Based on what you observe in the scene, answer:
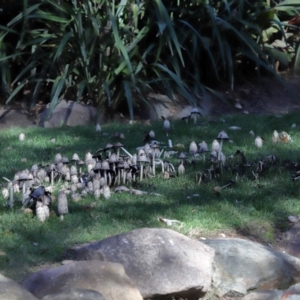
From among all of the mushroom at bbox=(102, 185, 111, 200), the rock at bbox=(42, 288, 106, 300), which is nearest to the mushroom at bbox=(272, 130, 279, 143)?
the mushroom at bbox=(102, 185, 111, 200)

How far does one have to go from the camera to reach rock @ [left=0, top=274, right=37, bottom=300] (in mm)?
4074

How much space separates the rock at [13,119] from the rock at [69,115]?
309mm

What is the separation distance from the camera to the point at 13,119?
10.2 m

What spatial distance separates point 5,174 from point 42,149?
102 cm

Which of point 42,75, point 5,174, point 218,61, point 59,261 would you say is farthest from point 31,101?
point 59,261

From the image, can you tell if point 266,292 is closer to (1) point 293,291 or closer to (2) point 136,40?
(1) point 293,291

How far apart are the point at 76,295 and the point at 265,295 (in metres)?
1.28

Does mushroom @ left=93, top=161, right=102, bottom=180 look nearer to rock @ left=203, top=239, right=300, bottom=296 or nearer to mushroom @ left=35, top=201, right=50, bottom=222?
mushroom @ left=35, top=201, right=50, bottom=222

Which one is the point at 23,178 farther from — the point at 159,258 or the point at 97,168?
the point at 159,258

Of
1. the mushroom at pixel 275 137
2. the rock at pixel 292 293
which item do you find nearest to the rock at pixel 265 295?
the rock at pixel 292 293

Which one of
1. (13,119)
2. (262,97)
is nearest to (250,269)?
(13,119)

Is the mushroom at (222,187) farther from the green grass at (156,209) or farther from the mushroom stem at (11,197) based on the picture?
the mushroom stem at (11,197)

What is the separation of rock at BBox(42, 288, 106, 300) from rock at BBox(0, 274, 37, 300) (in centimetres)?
12

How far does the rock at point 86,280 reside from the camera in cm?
447
